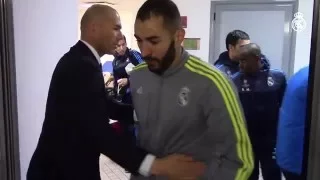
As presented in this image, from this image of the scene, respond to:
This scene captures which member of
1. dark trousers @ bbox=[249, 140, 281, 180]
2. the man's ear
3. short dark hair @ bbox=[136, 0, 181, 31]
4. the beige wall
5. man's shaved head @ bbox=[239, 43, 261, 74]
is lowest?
dark trousers @ bbox=[249, 140, 281, 180]

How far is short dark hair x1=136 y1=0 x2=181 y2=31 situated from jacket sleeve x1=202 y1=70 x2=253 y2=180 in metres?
0.23

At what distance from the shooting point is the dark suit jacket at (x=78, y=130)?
1.07 meters

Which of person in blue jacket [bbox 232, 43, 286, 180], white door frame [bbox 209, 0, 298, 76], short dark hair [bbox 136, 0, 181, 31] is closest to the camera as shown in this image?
short dark hair [bbox 136, 0, 181, 31]

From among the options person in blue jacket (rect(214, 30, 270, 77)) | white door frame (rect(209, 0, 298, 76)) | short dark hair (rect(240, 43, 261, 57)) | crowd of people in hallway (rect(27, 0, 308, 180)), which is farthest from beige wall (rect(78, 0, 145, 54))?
crowd of people in hallway (rect(27, 0, 308, 180))

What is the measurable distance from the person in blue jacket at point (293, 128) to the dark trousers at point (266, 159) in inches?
20.4

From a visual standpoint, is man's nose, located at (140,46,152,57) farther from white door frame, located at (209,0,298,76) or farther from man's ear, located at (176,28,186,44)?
white door frame, located at (209,0,298,76)

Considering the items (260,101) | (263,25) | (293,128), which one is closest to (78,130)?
(293,128)

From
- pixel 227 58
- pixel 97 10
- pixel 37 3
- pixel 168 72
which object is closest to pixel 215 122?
pixel 168 72

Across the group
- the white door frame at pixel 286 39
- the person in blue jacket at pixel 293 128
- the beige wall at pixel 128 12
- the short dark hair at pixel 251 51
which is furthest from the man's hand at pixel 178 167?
the beige wall at pixel 128 12

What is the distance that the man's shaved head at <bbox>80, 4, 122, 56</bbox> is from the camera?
4.12 ft

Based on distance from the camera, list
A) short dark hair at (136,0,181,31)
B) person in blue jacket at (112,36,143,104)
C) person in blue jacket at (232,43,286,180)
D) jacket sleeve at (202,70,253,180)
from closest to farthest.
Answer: jacket sleeve at (202,70,253,180) < short dark hair at (136,0,181,31) < person in blue jacket at (232,43,286,180) < person in blue jacket at (112,36,143,104)

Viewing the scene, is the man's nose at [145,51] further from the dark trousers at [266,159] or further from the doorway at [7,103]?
the dark trousers at [266,159]

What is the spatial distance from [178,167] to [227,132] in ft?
0.59

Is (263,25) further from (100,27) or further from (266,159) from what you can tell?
(100,27)
